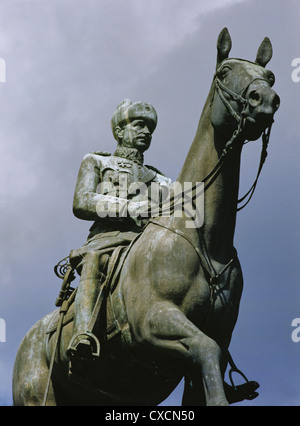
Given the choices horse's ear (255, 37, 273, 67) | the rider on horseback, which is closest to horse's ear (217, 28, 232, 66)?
horse's ear (255, 37, 273, 67)

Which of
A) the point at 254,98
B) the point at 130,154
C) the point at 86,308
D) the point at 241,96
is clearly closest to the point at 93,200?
the point at 130,154

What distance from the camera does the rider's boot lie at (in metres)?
12.2

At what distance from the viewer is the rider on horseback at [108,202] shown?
495 inches

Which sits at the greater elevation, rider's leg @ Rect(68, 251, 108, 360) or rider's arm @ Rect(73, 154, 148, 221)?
rider's arm @ Rect(73, 154, 148, 221)

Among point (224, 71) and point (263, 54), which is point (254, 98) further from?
point (263, 54)

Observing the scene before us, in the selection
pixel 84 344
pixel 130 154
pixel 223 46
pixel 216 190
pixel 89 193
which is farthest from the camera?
pixel 130 154

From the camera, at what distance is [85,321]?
1249 cm

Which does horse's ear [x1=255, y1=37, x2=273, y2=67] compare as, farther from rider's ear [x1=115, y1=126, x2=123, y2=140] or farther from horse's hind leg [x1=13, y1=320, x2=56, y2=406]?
horse's hind leg [x1=13, y1=320, x2=56, y2=406]

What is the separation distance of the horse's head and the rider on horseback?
6.43 feet

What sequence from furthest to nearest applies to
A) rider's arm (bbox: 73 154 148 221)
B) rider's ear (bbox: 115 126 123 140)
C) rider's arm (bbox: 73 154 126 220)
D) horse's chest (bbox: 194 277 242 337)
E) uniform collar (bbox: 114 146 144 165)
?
rider's ear (bbox: 115 126 123 140)
uniform collar (bbox: 114 146 144 165)
rider's arm (bbox: 73 154 126 220)
rider's arm (bbox: 73 154 148 221)
horse's chest (bbox: 194 277 242 337)

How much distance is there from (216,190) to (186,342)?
194 centimetres

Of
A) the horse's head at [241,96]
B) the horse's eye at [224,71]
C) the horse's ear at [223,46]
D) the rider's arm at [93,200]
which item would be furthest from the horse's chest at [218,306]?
the horse's ear at [223,46]

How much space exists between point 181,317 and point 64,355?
2.51 metres
